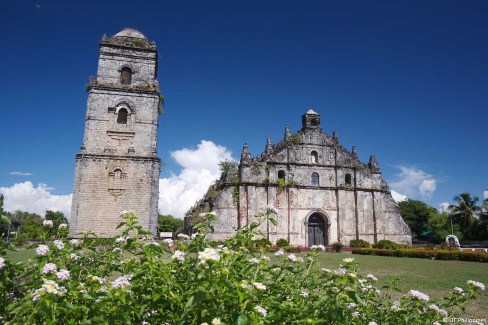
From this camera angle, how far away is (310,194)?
90.8 ft

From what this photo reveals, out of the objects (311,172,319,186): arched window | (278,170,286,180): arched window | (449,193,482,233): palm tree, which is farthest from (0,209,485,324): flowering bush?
(449,193,482,233): palm tree

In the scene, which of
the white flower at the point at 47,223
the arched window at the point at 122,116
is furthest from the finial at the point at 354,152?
the white flower at the point at 47,223

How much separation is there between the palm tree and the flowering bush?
175 feet

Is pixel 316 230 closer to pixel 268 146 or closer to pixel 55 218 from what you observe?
pixel 268 146

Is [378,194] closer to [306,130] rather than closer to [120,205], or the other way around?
[306,130]

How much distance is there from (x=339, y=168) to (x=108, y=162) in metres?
18.5

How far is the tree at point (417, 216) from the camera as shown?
56.6m

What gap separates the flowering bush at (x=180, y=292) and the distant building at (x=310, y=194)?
21.9 meters

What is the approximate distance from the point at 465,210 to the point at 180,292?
5574 cm

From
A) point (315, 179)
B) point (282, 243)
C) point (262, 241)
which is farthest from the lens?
point (315, 179)

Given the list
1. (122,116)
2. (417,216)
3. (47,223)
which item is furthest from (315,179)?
(417,216)

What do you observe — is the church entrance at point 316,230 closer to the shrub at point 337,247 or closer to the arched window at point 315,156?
the shrub at point 337,247

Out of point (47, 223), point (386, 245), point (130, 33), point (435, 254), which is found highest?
point (130, 33)

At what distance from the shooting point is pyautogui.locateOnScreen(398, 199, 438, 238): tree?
56625mm
